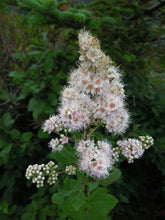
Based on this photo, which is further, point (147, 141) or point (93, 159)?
point (147, 141)

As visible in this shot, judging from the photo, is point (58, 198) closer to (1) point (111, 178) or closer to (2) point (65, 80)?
(1) point (111, 178)

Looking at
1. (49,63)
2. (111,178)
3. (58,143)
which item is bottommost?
(111,178)

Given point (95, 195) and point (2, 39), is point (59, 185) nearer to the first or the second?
point (95, 195)

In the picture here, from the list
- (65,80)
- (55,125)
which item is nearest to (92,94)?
(55,125)

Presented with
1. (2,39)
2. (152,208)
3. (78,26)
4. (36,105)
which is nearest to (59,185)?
(36,105)

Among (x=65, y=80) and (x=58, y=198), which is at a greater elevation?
(x=65, y=80)

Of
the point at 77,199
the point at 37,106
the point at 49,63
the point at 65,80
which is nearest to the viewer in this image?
the point at 77,199

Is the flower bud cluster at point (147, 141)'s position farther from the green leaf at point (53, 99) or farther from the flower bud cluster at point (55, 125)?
the green leaf at point (53, 99)

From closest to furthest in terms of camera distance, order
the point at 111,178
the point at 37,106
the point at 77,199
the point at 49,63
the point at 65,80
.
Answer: the point at 77,199
the point at 111,178
the point at 49,63
the point at 37,106
the point at 65,80

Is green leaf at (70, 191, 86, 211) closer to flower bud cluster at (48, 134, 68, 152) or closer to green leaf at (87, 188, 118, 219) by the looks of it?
green leaf at (87, 188, 118, 219)
